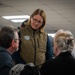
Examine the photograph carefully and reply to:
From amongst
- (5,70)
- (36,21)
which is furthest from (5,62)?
(36,21)

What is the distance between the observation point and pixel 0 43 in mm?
2562

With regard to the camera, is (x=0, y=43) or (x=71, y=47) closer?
(x=71, y=47)

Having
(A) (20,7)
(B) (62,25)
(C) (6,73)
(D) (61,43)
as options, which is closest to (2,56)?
(C) (6,73)

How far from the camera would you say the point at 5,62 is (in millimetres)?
2365

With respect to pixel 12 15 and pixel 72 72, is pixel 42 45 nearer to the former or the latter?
pixel 72 72

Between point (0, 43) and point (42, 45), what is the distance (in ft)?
1.93

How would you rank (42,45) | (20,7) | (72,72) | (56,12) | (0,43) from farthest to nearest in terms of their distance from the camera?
(56,12), (20,7), (42,45), (0,43), (72,72)

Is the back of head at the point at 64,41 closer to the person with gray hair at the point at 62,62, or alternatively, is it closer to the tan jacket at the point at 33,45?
the person with gray hair at the point at 62,62

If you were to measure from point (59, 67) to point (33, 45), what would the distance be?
731 mm

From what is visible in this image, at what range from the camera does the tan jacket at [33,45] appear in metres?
2.92

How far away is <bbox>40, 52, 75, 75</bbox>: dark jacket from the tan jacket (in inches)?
25.9

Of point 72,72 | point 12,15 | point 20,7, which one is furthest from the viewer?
point 12,15

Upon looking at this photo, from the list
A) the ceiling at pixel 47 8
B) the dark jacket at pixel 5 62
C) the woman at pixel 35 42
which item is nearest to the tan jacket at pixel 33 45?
the woman at pixel 35 42

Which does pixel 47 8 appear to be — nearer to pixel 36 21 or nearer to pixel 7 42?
pixel 36 21
